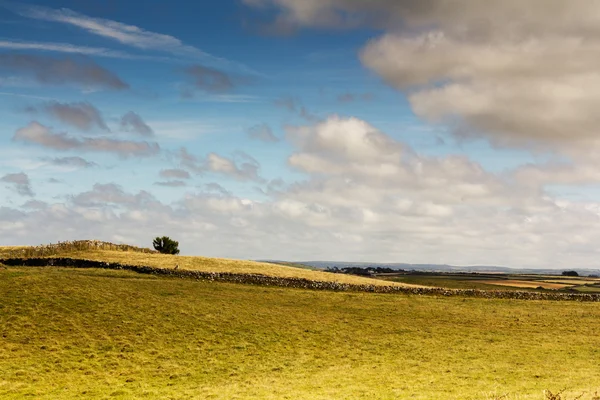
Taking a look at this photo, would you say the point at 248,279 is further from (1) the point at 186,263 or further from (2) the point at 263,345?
(2) the point at 263,345

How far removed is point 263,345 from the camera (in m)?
36.8

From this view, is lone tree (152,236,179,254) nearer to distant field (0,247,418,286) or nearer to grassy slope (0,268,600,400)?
distant field (0,247,418,286)

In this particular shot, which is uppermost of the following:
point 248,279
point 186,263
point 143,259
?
point 143,259

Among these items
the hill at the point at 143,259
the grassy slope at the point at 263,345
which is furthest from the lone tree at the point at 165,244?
the grassy slope at the point at 263,345

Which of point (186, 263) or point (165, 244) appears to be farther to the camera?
point (165, 244)

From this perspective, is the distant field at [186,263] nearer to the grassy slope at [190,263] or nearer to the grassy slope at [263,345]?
the grassy slope at [190,263]

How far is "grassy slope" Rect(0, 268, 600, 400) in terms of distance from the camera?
89.1ft

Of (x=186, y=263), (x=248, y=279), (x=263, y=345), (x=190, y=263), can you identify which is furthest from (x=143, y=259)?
(x=263, y=345)

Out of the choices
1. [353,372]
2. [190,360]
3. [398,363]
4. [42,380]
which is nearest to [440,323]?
[398,363]

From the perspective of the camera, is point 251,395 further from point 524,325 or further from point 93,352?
point 524,325

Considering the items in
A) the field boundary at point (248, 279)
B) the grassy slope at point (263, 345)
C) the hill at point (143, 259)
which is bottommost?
the grassy slope at point (263, 345)

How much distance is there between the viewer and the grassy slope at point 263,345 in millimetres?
27172

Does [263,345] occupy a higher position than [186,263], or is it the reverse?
[186,263]

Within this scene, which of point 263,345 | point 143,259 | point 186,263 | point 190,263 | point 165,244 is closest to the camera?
point 263,345
